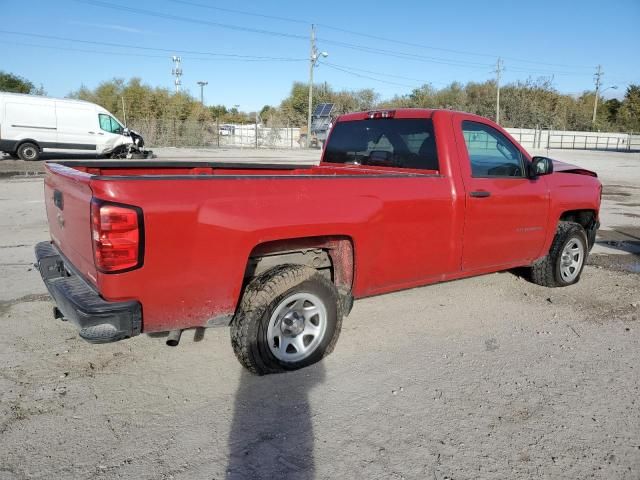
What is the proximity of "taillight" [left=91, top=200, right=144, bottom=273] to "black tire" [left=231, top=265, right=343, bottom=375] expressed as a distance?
802 millimetres

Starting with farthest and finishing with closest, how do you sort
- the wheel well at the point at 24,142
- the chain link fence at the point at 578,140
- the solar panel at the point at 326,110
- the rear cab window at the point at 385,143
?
the chain link fence at the point at 578,140, the solar panel at the point at 326,110, the wheel well at the point at 24,142, the rear cab window at the point at 385,143

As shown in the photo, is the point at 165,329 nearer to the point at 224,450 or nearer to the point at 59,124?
the point at 224,450

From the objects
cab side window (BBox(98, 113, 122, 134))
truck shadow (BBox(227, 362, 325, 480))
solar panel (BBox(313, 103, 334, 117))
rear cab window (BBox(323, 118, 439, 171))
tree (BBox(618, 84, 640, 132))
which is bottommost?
truck shadow (BBox(227, 362, 325, 480))

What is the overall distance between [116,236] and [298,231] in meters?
1.12

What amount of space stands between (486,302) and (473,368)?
1633mm

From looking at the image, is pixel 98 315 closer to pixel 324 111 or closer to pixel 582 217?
pixel 582 217

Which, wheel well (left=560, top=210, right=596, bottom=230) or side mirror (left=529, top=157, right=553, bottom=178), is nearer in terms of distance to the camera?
side mirror (left=529, top=157, right=553, bottom=178)

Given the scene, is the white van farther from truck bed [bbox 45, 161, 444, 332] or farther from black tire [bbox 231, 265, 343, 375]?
black tire [bbox 231, 265, 343, 375]

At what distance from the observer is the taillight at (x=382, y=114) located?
4.74 metres

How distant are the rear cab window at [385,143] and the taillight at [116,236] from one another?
2.61 metres

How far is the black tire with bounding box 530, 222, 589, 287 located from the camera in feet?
17.7

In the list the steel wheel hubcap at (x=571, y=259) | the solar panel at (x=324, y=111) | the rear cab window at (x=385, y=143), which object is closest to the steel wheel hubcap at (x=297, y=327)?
the rear cab window at (x=385, y=143)

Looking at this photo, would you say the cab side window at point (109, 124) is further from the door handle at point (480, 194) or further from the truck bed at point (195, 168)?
the door handle at point (480, 194)

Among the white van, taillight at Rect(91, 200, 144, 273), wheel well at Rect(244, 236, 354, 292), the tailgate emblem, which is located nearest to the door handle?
wheel well at Rect(244, 236, 354, 292)
